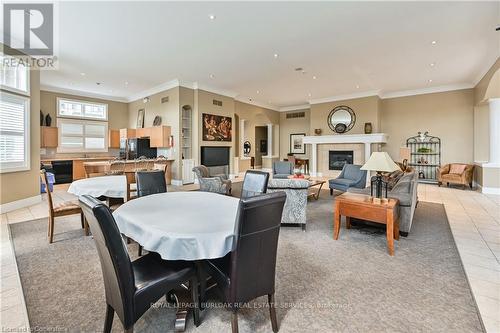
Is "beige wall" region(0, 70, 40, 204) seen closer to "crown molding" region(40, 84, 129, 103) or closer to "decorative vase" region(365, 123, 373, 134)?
"crown molding" region(40, 84, 129, 103)

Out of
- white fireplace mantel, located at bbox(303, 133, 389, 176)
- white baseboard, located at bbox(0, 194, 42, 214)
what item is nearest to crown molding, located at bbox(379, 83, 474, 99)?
white fireplace mantel, located at bbox(303, 133, 389, 176)

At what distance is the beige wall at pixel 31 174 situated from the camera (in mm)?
4836

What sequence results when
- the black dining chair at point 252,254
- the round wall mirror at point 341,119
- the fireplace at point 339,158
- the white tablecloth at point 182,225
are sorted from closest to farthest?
the black dining chair at point 252,254 < the white tablecloth at point 182,225 < the round wall mirror at point 341,119 < the fireplace at point 339,158

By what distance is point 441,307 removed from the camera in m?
1.96

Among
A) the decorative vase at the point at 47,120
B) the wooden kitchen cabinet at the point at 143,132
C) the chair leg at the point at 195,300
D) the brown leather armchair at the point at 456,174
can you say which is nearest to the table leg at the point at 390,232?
the chair leg at the point at 195,300

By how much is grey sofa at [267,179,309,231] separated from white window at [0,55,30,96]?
535cm

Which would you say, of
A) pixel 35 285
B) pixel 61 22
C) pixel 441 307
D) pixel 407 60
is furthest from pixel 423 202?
pixel 61 22

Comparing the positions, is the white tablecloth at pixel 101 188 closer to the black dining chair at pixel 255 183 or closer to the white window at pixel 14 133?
the black dining chair at pixel 255 183

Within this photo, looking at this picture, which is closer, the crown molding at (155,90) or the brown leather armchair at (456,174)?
the brown leather armchair at (456,174)

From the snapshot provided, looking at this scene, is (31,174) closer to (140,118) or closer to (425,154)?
(140,118)

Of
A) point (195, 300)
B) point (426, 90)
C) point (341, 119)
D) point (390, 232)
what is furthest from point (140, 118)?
point (426, 90)

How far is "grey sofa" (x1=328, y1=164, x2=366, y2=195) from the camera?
19.2 feet

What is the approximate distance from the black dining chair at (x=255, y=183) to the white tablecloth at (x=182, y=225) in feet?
2.34

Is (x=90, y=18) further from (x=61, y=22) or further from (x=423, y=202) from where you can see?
(x=423, y=202)
